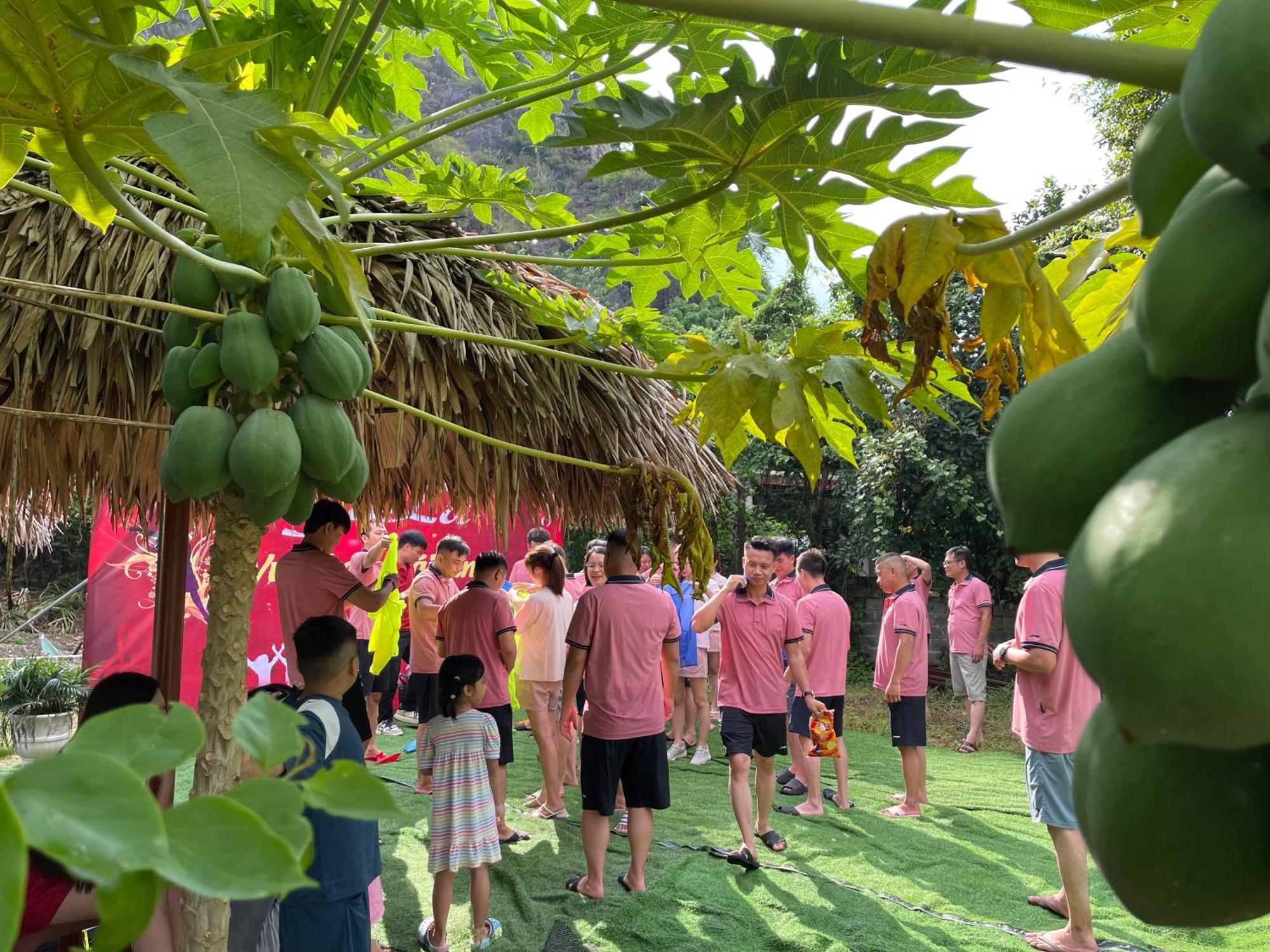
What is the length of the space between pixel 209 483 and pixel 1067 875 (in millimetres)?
3710

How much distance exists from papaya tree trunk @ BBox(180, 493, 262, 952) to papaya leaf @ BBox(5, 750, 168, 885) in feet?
4.41

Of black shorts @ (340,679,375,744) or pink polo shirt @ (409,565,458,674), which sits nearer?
black shorts @ (340,679,375,744)

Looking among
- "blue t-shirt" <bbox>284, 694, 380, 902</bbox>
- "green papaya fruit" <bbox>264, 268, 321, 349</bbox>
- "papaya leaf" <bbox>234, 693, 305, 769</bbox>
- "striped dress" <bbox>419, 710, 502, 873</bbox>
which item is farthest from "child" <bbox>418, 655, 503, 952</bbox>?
"papaya leaf" <bbox>234, 693, 305, 769</bbox>

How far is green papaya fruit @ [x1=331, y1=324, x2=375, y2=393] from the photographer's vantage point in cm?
186

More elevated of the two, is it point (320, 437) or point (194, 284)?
point (194, 284)

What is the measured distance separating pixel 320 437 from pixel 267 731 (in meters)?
1.40

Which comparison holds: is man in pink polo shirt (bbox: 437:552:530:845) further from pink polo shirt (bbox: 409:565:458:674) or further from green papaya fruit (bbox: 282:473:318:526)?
green papaya fruit (bbox: 282:473:318:526)

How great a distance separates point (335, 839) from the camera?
8.64ft

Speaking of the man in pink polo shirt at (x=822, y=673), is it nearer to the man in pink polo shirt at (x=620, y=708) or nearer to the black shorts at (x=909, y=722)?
the black shorts at (x=909, y=722)

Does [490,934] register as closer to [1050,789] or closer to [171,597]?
[171,597]

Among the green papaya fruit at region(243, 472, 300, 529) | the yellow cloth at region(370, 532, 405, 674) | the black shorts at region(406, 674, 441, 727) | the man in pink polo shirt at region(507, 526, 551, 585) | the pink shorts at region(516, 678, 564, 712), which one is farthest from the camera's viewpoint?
the man in pink polo shirt at region(507, 526, 551, 585)

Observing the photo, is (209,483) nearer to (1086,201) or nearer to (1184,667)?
(1086,201)

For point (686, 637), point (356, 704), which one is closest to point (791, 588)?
point (686, 637)

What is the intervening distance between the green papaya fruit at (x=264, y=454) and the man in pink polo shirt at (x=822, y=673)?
4.65 metres
